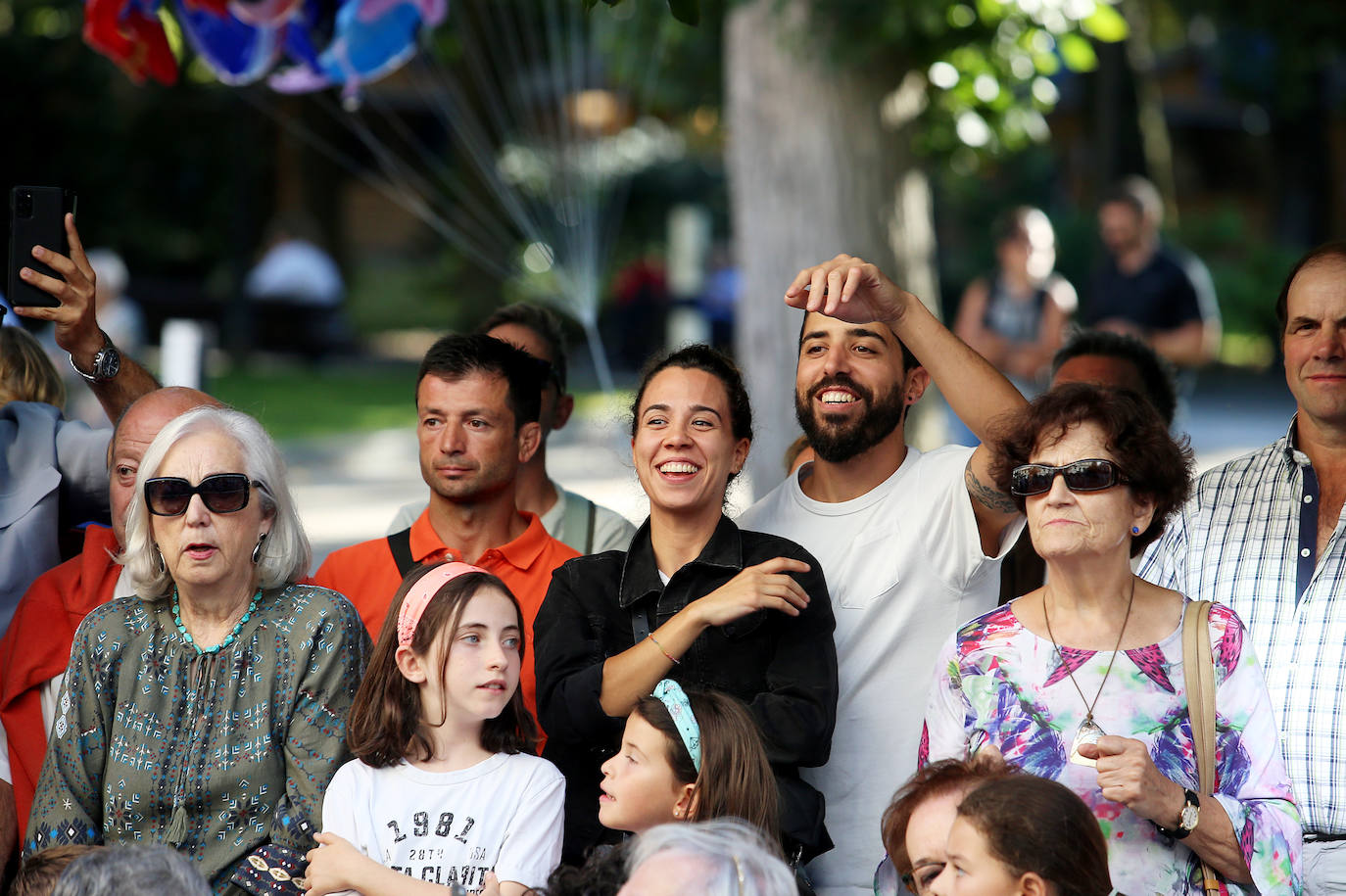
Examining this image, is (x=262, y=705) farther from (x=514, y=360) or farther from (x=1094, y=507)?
(x=1094, y=507)

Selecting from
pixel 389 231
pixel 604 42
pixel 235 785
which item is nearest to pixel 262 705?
pixel 235 785

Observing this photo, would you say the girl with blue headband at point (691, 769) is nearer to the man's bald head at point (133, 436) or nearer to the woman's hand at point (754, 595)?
the woman's hand at point (754, 595)

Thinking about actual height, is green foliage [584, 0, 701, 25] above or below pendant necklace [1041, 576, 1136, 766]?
above

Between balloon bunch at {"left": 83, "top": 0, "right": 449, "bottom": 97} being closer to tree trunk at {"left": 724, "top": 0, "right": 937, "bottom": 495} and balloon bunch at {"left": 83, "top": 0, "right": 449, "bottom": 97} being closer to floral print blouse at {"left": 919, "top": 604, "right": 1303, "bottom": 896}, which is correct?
tree trunk at {"left": 724, "top": 0, "right": 937, "bottom": 495}

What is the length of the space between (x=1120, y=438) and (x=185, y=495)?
2017mm

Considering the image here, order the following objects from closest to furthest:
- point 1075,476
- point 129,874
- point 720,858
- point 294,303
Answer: point 720,858
point 129,874
point 1075,476
point 294,303

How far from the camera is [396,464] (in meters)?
13.0

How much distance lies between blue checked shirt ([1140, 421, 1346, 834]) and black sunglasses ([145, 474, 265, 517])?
2.10m

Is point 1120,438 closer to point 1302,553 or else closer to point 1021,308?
point 1302,553

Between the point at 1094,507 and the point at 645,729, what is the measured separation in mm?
998

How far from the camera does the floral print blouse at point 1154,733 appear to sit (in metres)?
2.79

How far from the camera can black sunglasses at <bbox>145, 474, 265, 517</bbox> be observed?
3.32m

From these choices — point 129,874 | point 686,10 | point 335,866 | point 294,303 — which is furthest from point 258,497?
point 294,303

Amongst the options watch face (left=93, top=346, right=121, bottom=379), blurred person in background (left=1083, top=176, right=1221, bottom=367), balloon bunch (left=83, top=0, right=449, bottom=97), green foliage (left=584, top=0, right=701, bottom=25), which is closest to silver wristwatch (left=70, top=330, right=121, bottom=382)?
watch face (left=93, top=346, right=121, bottom=379)
